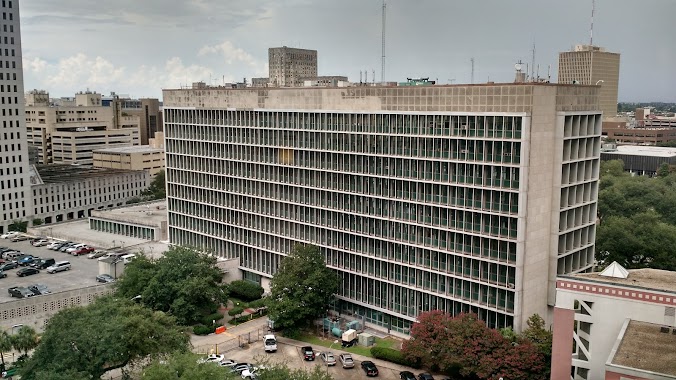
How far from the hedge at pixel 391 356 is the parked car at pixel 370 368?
2.61 metres

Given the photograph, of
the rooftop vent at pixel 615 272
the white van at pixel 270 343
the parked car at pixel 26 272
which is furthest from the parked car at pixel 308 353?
the parked car at pixel 26 272

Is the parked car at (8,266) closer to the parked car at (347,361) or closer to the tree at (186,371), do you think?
the tree at (186,371)

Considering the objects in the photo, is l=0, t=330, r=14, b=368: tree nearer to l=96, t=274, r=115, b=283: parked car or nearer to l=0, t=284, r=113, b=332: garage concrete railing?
l=0, t=284, r=113, b=332: garage concrete railing

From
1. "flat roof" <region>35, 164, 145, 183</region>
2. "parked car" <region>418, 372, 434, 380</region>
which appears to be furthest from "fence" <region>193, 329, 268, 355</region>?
"flat roof" <region>35, 164, 145, 183</region>

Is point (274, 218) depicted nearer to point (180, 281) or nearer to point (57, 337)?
point (180, 281)

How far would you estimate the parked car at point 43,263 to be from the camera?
311 ft

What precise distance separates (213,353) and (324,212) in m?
22.1

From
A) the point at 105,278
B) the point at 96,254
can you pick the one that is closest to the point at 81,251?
the point at 96,254

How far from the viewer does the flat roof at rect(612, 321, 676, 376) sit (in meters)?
39.1

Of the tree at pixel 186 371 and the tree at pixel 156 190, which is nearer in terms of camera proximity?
the tree at pixel 186 371

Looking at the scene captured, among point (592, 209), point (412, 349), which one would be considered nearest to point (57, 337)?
point (412, 349)

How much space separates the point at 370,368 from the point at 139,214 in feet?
242

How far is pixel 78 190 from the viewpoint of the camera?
14950cm

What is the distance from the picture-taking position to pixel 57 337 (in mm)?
54406
